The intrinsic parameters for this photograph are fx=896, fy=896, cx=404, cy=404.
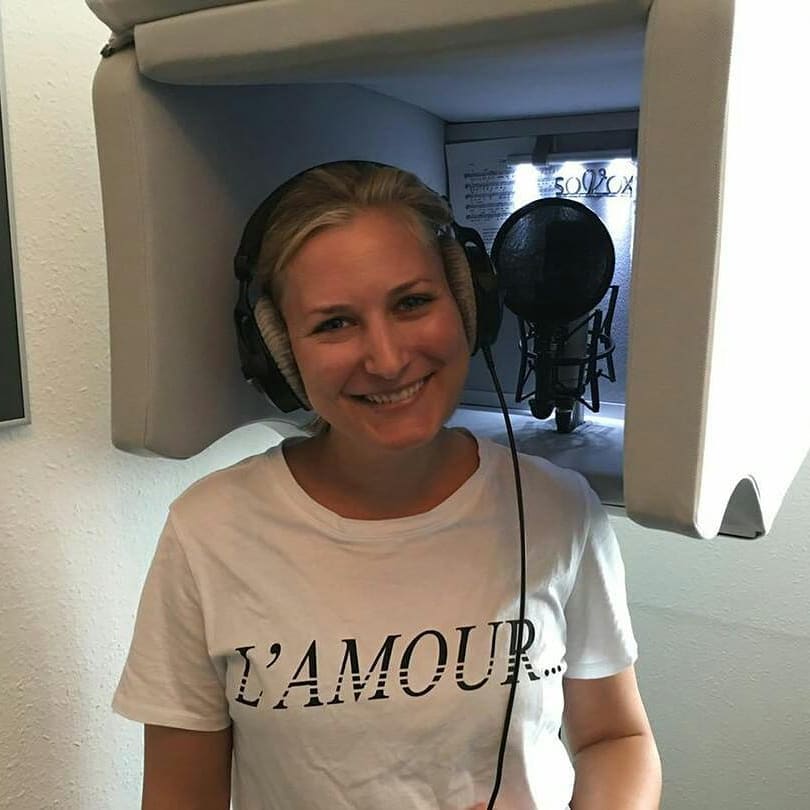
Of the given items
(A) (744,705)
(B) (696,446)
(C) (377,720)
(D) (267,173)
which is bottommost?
(A) (744,705)

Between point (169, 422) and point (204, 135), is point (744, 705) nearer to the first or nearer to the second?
point (169, 422)

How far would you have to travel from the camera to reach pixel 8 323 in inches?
32.1

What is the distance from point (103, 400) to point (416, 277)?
39cm

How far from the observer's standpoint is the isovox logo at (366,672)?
2.52 feet

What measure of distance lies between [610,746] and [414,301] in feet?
1.60

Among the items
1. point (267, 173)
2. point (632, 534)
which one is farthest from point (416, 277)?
point (632, 534)

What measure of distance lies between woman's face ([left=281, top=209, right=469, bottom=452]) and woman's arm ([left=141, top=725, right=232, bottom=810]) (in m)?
0.33

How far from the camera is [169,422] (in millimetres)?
773

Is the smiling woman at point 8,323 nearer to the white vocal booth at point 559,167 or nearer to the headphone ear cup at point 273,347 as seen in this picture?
the white vocal booth at point 559,167

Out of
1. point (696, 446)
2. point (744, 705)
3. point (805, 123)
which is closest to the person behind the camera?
point (696, 446)

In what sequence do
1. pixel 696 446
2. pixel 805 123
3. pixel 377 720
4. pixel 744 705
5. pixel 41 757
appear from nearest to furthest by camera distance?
pixel 696 446
pixel 805 123
pixel 377 720
pixel 41 757
pixel 744 705

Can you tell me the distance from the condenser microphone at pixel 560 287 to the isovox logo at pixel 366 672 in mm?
367

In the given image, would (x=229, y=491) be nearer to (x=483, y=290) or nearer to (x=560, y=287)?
(x=483, y=290)

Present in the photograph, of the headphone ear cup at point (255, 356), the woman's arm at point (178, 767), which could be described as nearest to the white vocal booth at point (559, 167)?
the headphone ear cup at point (255, 356)
